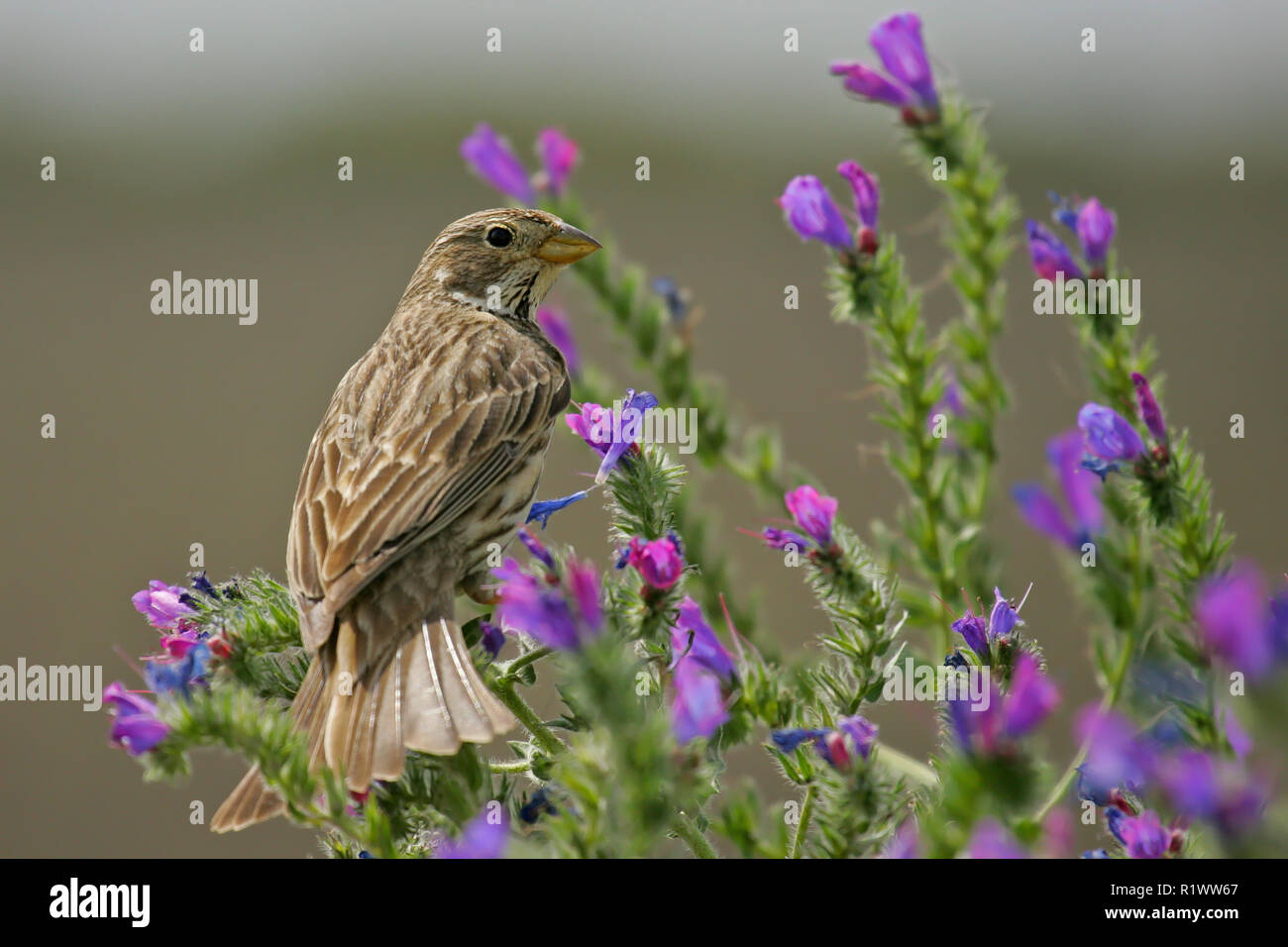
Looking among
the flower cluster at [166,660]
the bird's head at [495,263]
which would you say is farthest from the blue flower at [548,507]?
the bird's head at [495,263]

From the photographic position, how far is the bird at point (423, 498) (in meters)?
2.50

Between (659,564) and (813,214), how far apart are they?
4.03ft

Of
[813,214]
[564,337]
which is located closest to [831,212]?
[813,214]

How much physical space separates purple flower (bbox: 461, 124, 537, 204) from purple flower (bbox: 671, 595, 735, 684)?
218cm

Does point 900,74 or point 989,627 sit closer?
point 989,627

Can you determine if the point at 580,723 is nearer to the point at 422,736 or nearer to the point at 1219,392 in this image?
the point at 422,736

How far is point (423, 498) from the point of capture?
3.50m

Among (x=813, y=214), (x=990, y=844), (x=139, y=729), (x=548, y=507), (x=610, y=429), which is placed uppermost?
(x=813, y=214)

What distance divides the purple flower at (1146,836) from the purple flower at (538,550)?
94 cm

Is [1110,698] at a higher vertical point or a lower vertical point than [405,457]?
lower

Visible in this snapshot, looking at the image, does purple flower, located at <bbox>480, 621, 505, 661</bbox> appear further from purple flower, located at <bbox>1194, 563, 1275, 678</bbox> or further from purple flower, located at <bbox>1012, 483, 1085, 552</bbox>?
purple flower, located at <bbox>1194, 563, 1275, 678</bbox>

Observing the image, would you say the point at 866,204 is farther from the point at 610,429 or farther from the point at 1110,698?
the point at 1110,698

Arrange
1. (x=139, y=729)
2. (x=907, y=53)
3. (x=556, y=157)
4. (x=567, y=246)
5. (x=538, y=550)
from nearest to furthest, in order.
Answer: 1. (x=139, y=729)
2. (x=538, y=550)
3. (x=907, y=53)
4. (x=556, y=157)
5. (x=567, y=246)
